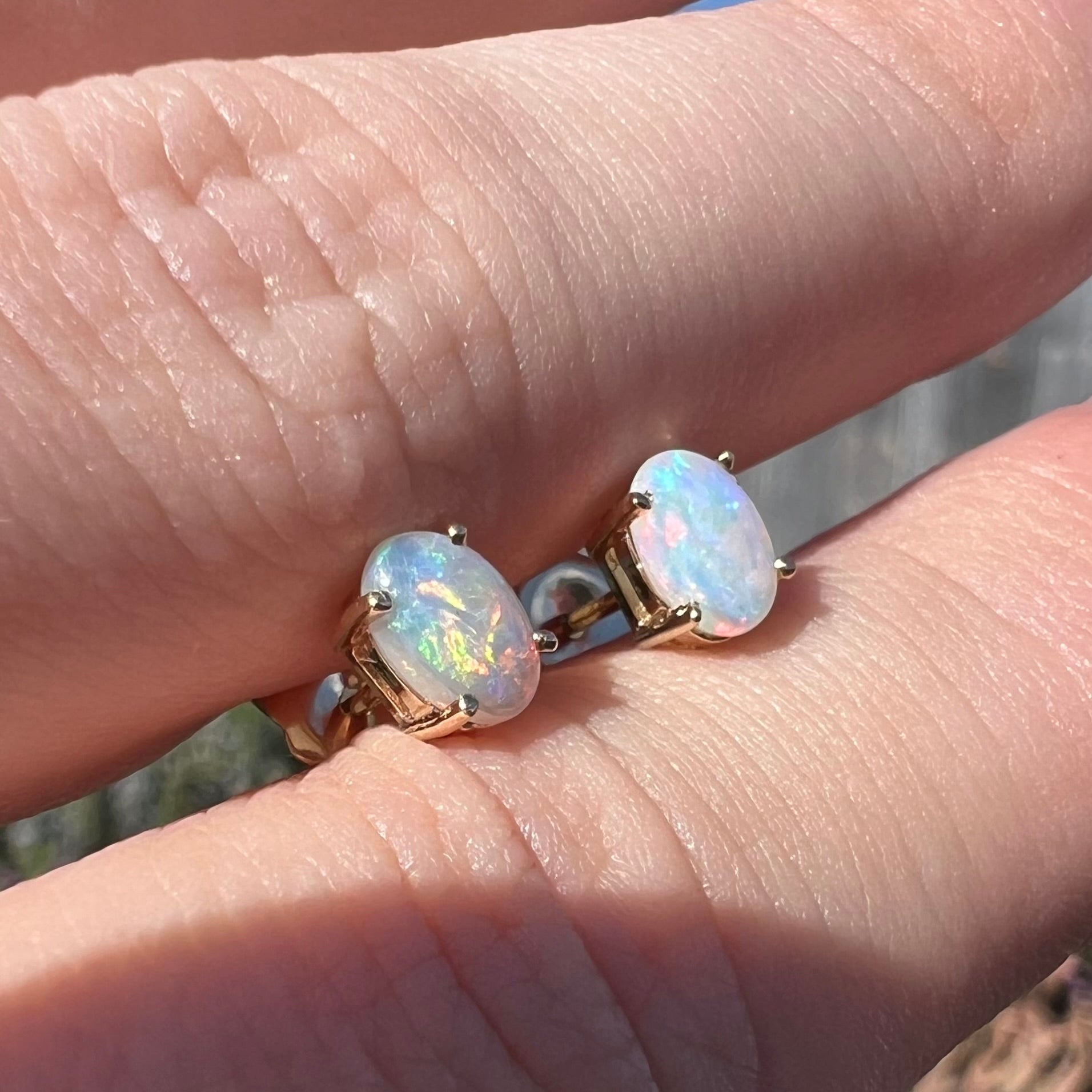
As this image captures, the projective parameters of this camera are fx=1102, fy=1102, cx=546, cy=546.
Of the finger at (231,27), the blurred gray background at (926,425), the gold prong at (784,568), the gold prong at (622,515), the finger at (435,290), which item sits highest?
the finger at (231,27)

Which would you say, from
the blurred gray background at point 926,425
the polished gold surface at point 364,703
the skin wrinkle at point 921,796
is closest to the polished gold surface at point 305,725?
the polished gold surface at point 364,703

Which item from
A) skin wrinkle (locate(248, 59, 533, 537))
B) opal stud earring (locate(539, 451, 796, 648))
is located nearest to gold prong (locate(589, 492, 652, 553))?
opal stud earring (locate(539, 451, 796, 648))

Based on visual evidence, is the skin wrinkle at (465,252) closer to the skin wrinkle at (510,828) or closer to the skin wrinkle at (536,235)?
the skin wrinkle at (536,235)

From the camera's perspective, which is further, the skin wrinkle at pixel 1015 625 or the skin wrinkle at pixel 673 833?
the skin wrinkle at pixel 1015 625

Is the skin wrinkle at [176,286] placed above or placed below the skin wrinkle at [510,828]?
above

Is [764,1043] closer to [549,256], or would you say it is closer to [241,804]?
[241,804]

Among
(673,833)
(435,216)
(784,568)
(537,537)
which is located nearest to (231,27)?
(435,216)

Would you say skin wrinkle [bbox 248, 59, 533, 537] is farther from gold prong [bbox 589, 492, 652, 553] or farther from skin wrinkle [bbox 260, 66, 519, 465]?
gold prong [bbox 589, 492, 652, 553]
